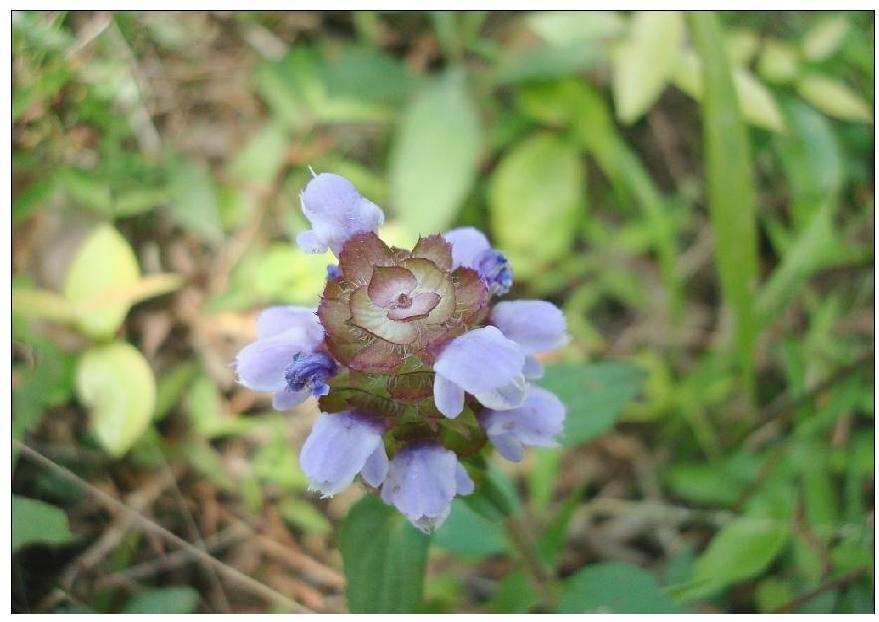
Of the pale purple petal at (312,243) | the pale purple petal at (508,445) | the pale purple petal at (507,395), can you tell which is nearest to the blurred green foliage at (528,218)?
the pale purple petal at (508,445)

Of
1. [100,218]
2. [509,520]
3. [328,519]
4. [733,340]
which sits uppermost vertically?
[100,218]

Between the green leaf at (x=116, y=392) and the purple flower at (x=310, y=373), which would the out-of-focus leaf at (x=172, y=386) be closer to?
the green leaf at (x=116, y=392)

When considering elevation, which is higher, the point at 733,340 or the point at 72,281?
the point at 72,281

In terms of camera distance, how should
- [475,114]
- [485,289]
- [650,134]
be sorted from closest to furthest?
[485,289], [475,114], [650,134]

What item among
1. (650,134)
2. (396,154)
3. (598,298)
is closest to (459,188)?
(396,154)

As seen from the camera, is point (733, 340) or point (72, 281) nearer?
point (72, 281)

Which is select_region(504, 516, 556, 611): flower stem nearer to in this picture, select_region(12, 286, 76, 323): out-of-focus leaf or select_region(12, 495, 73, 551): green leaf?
select_region(12, 495, 73, 551): green leaf
